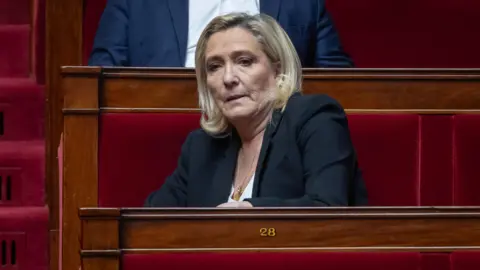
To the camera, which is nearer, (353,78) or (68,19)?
(353,78)

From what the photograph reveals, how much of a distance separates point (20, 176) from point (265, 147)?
26cm

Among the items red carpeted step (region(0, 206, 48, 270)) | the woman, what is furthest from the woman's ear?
red carpeted step (region(0, 206, 48, 270))

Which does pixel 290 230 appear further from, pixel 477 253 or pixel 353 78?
pixel 353 78

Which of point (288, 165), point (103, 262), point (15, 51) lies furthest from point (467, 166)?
point (15, 51)

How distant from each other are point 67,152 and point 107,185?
0.10ft

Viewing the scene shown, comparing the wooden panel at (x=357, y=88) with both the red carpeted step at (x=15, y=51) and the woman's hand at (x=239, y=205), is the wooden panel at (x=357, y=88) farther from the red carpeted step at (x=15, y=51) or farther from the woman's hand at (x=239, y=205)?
the red carpeted step at (x=15, y=51)

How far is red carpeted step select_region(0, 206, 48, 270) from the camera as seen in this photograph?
0.84 metres

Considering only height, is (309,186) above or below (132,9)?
below

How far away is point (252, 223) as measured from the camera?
22.1 inches

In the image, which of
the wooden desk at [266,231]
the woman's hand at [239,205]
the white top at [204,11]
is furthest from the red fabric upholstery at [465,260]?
the white top at [204,11]

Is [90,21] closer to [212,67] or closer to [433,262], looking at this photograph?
[212,67]

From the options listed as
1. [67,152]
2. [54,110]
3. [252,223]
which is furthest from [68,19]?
[252,223]

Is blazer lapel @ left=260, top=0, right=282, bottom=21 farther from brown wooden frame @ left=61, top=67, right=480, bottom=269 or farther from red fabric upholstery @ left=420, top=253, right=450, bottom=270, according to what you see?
red fabric upholstery @ left=420, top=253, right=450, bottom=270

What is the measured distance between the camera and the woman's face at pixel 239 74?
26.9 inches
